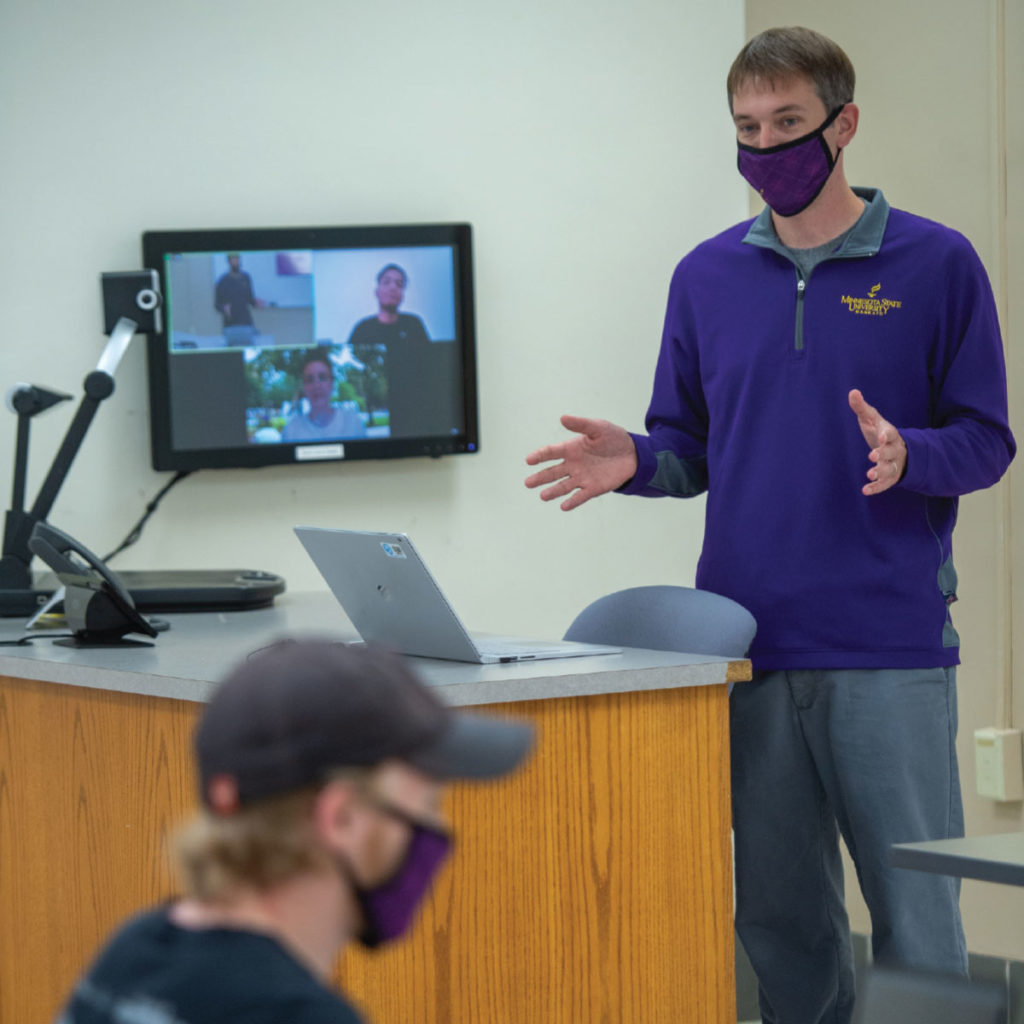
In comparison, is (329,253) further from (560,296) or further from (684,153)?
(684,153)

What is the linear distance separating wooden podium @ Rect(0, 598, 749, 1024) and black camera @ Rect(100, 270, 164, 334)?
1126 mm

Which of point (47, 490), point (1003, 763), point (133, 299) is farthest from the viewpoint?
point (1003, 763)

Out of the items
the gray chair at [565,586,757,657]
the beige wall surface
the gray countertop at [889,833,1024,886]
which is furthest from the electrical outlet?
the gray countertop at [889,833,1024,886]

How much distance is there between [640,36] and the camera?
11.6 feet

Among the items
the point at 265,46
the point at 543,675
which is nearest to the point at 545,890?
the point at 543,675

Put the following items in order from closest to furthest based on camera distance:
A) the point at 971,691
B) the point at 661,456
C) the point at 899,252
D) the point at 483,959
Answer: the point at 483,959
the point at 899,252
the point at 661,456
the point at 971,691

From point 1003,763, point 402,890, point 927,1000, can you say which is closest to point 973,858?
point 927,1000

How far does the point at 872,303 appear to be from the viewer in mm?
2074

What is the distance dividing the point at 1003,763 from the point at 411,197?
1.83m

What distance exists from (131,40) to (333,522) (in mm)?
1167

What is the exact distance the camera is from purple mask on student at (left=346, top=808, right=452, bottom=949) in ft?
2.61

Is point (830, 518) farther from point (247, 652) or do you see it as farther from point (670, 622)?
point (247, 652)

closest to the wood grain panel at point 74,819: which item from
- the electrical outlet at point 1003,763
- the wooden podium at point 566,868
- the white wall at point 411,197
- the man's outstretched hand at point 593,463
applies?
the wooden podium at point 566,868

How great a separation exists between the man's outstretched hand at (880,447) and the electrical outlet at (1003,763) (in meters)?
1.38
